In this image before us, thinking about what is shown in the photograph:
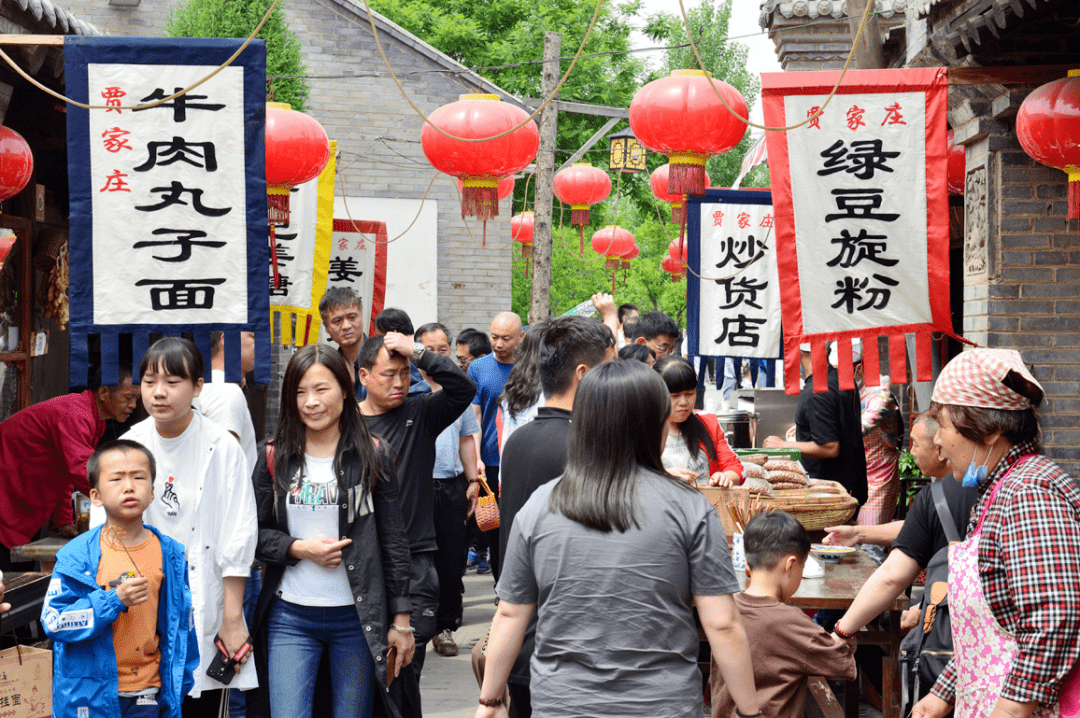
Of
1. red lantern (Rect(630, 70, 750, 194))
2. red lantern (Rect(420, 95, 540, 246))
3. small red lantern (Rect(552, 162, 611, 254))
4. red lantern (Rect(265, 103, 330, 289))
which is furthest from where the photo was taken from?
small red lantern (Rect(552, 162, 611, 254))

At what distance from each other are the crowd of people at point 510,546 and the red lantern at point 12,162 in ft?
4.10

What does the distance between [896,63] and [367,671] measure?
6.90 meters

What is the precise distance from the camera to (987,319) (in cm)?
584

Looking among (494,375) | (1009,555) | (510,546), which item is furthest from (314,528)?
(494,375)

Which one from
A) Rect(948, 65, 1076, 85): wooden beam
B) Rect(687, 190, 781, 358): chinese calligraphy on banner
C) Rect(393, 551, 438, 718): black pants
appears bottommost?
Rect(393, 551, 438, 718): black pants

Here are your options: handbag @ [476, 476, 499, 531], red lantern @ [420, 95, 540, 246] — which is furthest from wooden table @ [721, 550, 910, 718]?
red lantern @ [420, 95, 540, 246]

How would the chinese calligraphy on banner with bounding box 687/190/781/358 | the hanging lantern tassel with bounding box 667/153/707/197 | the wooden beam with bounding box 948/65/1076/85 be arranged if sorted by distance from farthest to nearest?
the chinese calligraphy on banner with bounding box 687/190/781/358 → the hanging lantern tassel with bounding box 667/153/707/197 → the wooden beam with bounding box 948/65/1076/85

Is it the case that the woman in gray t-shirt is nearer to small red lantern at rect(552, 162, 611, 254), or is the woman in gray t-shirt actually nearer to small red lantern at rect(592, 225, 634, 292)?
small red lantern at rect(552, 162, 611, 254)

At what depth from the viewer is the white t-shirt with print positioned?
3.83 meters

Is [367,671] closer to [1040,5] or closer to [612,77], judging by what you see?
[1040,5]

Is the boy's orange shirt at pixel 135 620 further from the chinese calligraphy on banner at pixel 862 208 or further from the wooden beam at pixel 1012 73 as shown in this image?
the wooden beam at pixel 1012 73

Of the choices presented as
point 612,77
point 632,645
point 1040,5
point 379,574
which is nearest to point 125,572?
point 379,574

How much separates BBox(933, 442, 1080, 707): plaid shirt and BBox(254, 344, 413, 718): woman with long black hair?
2172 mm

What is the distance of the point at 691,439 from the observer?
17.7 ft
